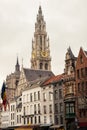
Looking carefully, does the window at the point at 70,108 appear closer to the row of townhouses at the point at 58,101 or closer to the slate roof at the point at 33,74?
the row of townhouses at the point at 58,101

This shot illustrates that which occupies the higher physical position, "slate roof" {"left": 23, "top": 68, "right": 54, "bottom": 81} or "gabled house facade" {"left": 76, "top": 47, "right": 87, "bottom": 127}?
"slate roof" {"left": 23, "top": 68, "right": 54, "bottom": 81}

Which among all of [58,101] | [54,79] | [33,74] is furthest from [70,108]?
[33,74]

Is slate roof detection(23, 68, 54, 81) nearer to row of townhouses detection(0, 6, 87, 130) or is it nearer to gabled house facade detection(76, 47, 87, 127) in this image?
row of townhouses detection(0, 6, 87, 130)

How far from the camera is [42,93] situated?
10206 centimetres

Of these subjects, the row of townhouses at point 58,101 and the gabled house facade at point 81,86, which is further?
the row of townhouses at point 58,101

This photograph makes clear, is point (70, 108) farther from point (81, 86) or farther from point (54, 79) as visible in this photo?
point (54, 79)

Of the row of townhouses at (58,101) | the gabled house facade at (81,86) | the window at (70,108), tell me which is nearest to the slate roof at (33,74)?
the row of townhouses at (58,101)

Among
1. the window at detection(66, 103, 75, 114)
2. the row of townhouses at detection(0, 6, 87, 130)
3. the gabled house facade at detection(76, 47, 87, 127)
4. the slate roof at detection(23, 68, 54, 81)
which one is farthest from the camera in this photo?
the slate roof at detection(23, 68, 54, 81)

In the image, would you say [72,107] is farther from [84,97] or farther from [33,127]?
[33,127]

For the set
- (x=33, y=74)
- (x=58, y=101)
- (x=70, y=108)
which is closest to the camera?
(x=70, y=108)

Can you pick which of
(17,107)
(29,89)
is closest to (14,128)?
(17,107)

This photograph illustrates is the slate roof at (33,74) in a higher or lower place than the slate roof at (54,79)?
higher

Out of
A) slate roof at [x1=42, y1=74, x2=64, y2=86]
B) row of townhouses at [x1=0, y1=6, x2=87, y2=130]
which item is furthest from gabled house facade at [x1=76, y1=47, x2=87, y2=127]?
slate roof at [x1=42, y1=74, x2=64, y2=86]

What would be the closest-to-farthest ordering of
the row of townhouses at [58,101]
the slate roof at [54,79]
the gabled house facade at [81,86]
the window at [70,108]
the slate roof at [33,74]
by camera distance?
the gabled house facade at [81,86]
the row of townhouses at [58,101]
the window at [70,108]
the slate roof at [54,79]
the slate roof at [33,74]
